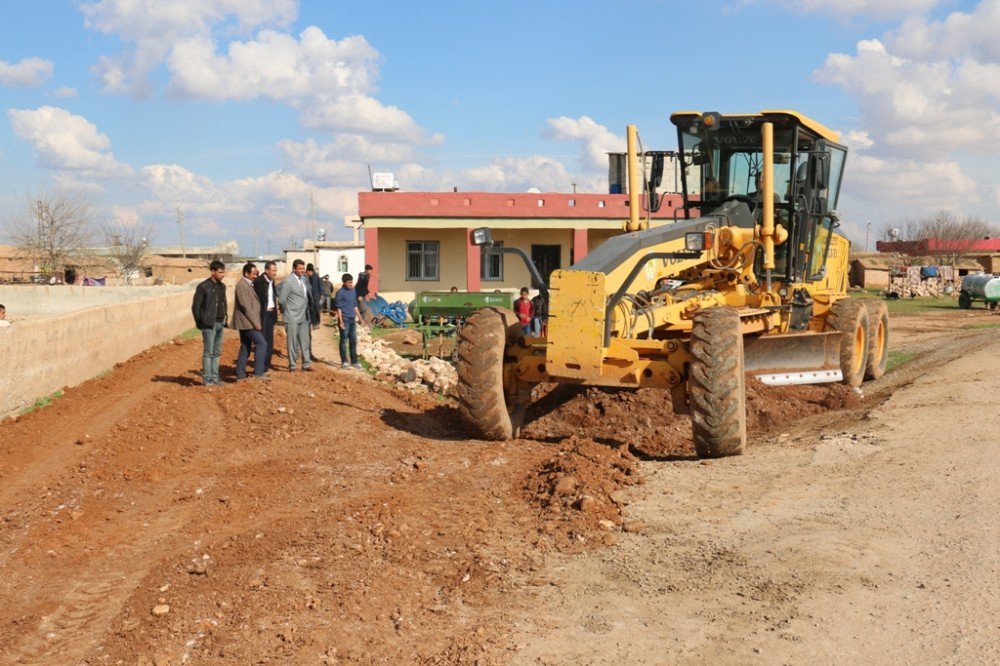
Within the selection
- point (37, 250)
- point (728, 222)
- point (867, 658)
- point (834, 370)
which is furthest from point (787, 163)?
point (37, 250)

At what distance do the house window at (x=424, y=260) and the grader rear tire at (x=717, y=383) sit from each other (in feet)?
80.8

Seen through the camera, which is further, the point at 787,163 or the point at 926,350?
the point at 926,350

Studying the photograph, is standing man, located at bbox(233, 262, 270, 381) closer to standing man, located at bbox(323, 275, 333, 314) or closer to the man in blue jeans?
the man in blue jeans

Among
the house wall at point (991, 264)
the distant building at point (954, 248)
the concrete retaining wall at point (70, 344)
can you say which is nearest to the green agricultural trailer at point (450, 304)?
the concrete retaining wall at point (70, 344)

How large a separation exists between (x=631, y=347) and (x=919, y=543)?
116 inches

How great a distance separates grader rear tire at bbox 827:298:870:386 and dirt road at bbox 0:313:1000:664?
128cm

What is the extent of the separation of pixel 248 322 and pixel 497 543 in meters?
→ 7.52

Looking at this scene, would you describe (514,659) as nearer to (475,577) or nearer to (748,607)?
(475,577)

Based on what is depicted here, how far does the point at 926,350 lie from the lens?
54.7ft

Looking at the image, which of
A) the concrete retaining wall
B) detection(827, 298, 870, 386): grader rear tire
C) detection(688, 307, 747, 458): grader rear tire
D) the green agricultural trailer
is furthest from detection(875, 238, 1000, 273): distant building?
detection(688, 307, 747, 458): grader rear tire

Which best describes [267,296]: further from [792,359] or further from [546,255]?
[546,255]

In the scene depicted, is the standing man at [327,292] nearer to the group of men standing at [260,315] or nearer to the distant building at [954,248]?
the group of men standing at [260,315]

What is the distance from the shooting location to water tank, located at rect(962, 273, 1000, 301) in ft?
100

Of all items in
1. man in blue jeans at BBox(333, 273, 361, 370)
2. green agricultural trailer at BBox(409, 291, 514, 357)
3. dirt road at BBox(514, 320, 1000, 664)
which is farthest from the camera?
green agricultural trailer at BBox(409, 291, 514, 357)
